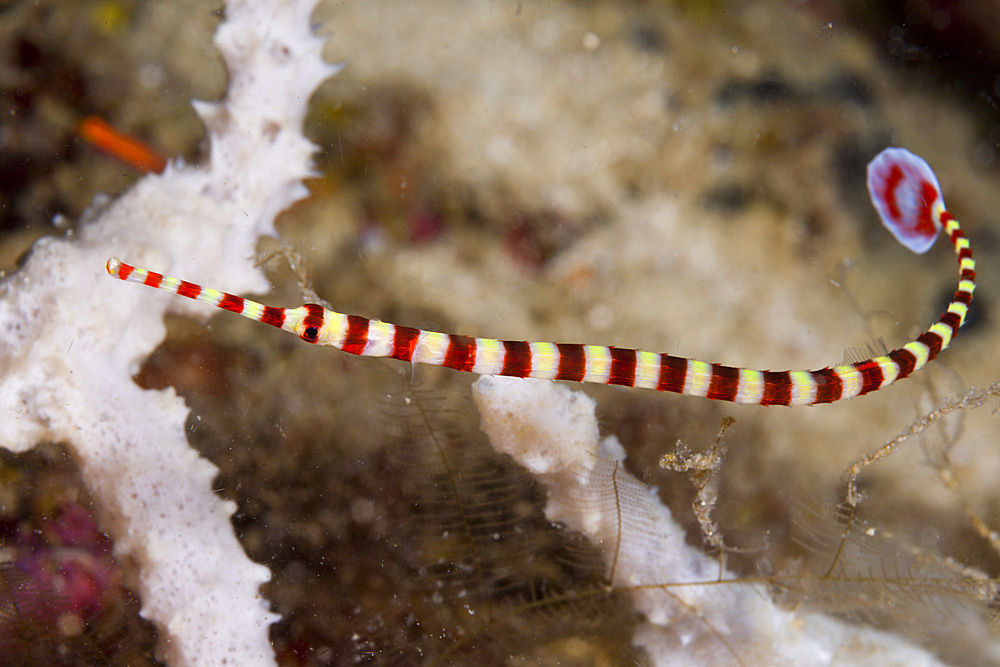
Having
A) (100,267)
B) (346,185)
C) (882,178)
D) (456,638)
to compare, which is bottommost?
(456,638)

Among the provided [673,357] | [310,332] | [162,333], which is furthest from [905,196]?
[162,333]

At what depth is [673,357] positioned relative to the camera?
2.86 meters

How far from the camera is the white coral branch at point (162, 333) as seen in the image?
2643 millimetres

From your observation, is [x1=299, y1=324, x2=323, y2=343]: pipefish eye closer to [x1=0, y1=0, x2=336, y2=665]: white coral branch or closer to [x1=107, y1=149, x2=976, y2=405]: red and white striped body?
[x1=107, y1=149, x2=976, y2=405]: red and white striped body

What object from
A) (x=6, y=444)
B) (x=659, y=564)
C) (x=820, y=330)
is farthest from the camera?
(x=820, y=330)

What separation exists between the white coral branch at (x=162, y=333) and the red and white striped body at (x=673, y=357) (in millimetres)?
701

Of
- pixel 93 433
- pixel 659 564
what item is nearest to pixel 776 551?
pixel 659 564

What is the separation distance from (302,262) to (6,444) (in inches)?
62.9

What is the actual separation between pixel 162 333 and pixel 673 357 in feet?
8.46

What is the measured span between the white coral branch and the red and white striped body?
Result: 70 centimetres

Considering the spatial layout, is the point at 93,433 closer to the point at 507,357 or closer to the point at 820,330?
the point at 507,357

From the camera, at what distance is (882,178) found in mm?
3412

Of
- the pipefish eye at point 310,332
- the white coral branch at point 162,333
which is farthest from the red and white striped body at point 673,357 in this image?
the white coral branch at point 162,333

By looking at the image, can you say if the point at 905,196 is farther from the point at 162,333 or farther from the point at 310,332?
the point at 162,333
